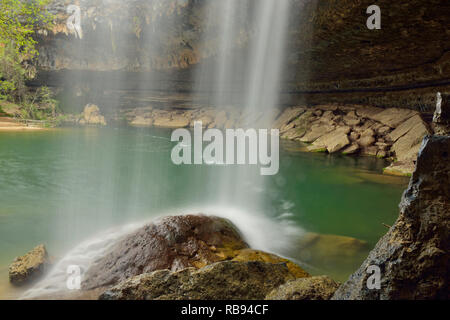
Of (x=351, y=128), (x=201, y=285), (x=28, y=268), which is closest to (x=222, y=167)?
(x=351, y=128)

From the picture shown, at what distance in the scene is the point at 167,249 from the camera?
379cm

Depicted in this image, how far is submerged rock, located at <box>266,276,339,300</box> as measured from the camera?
83.7 inches

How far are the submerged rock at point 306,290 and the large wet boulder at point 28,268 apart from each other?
360 centimetres

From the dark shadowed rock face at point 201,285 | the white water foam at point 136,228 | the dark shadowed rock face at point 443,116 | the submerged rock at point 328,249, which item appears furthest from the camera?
the submerged rock at point 328,249

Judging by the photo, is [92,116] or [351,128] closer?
[351,128]

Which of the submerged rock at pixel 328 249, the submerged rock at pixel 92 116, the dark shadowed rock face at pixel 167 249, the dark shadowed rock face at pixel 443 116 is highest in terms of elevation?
the submerged rock at pixel 92 116

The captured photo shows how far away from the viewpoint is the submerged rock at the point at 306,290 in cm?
213

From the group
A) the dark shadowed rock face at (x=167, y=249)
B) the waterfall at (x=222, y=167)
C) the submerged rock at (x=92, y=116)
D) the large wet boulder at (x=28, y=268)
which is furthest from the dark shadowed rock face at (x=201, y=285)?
the submerged rock at (x=92, y=116)

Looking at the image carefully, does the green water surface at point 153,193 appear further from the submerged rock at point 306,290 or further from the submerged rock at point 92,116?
the submerged rock at point 92,116

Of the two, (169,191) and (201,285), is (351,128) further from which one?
(201,285)

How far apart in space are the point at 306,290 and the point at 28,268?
3939mm

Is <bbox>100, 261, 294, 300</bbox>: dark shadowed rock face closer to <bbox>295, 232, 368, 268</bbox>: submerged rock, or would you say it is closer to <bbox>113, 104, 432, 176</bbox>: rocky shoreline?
<bbox>295, 232, 368, 268</bbox>: submerged rock

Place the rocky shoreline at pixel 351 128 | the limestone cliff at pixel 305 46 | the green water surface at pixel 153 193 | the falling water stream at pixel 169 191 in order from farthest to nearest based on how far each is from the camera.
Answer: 1. the rocky shoreline at pixel 351 128
2. the limestone cliff at pixel 305 46
3. the green water surface at pixel 153 193
4. the falling water stream at pixel 169 191
